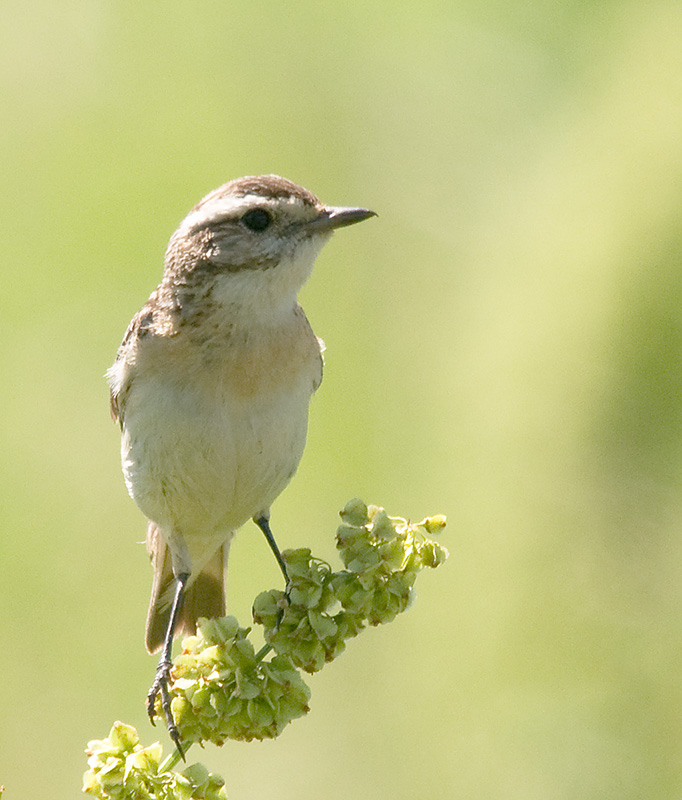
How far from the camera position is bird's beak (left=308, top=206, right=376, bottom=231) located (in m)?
3.91

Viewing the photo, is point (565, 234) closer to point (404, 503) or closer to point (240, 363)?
point (404, 503)

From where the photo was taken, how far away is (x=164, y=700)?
339 centimetres

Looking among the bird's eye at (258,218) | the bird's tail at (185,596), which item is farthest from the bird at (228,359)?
the bird's tail at (185,596)

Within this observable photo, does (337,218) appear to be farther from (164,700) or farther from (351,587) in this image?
(164,700)

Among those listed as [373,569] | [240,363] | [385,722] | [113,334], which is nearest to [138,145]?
[113,334]

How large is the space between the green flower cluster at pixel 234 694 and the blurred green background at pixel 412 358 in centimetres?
224

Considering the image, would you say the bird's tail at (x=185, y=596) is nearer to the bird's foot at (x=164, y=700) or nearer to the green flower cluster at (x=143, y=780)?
the bird's foot at (x=164, y=700)

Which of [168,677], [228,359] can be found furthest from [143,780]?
[228,359]

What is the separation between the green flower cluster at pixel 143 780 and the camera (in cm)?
264

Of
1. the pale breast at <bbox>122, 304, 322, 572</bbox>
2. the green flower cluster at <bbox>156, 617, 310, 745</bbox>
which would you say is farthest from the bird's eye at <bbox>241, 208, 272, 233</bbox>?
the green flower cluster at <bbox>156, 617, 310, 745</bbox>

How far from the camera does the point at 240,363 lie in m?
3.97

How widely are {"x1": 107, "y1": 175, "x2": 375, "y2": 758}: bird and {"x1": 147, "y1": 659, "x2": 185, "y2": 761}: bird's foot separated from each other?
1 centimetres

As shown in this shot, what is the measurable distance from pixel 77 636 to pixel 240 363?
341 cm

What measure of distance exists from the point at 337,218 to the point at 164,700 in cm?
157
